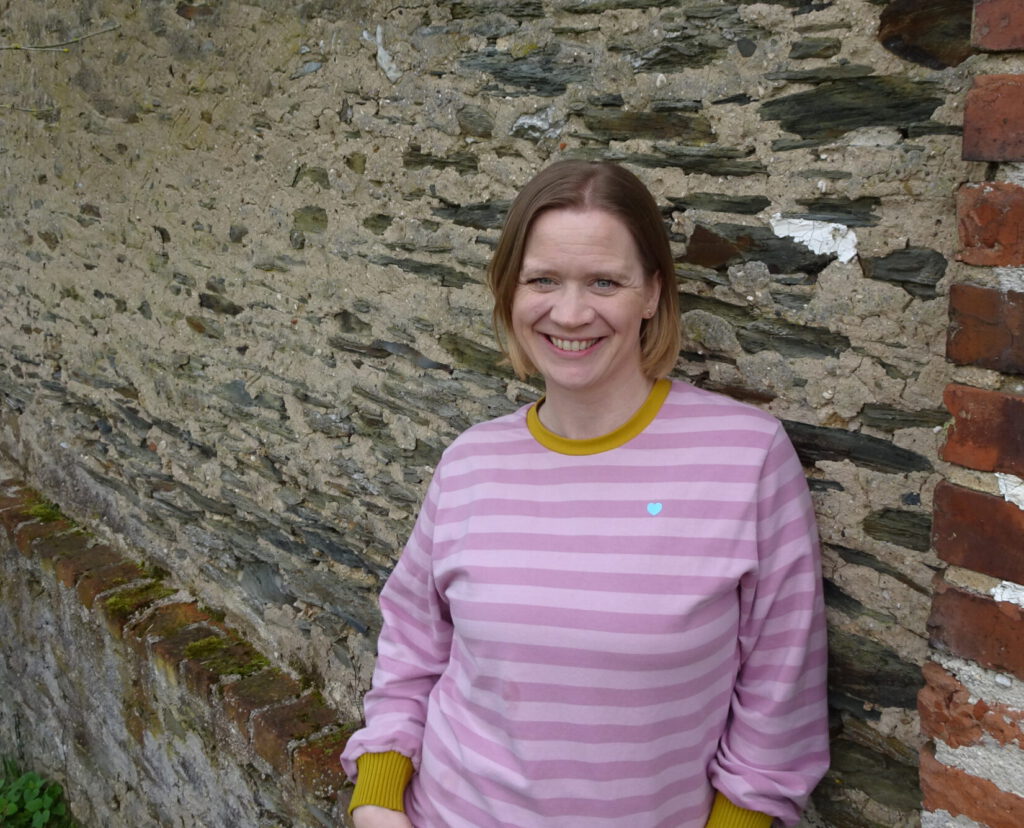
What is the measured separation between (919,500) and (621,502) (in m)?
0.47

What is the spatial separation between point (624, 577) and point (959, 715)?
1.71 feet

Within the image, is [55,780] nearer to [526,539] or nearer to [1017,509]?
[526,539]

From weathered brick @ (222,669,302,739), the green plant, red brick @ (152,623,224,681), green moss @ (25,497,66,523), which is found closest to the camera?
weathered brick @ (222,669,302,739)

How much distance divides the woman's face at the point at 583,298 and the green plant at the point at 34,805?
4206mm

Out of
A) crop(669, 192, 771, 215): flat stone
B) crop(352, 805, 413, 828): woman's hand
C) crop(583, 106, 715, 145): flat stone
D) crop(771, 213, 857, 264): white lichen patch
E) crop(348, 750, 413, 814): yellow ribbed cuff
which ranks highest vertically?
crop(583, 106, 715, 145): flat stone

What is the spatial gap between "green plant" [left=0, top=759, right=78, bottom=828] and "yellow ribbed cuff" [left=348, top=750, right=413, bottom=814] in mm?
3471

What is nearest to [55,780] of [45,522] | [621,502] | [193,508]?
[45,522]

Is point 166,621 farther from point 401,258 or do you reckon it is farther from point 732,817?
point 732,817

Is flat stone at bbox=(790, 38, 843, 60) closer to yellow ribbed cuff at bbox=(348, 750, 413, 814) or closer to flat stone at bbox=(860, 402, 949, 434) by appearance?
flat stone at bbox=(860, 402, 949, 434)

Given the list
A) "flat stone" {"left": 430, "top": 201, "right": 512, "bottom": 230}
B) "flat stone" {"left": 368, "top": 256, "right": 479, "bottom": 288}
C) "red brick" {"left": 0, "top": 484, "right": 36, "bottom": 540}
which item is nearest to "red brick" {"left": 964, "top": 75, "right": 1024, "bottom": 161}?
"flat stone" {"left": 430, "top": 201, "right": 512, "bottom": 230}

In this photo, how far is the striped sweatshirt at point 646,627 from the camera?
1608 millimetres

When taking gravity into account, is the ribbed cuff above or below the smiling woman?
below

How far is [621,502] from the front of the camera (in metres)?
1.68

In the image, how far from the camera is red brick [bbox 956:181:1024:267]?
117 centimetres
